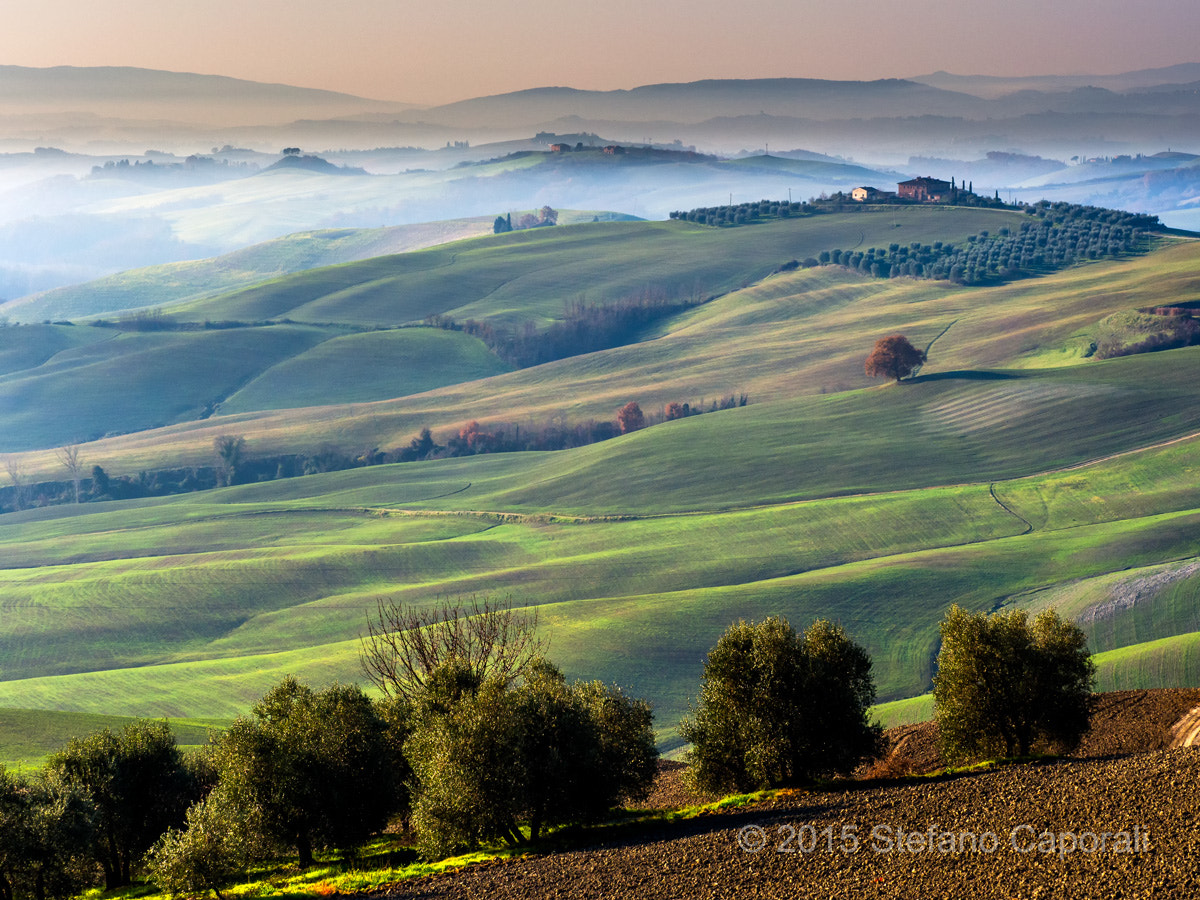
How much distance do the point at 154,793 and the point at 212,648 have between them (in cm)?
6485

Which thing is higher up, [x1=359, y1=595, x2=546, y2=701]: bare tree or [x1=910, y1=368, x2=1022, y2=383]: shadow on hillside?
[x1=910, y1=368, x2=1022, y2=383]: shadow on hillside

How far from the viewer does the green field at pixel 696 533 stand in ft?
298

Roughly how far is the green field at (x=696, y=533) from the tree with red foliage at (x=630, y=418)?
4272 millimetres

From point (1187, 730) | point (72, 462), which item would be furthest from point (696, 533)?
point (72, 462)

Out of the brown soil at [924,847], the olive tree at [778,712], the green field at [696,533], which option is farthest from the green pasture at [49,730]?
the brown soil at [924,847]

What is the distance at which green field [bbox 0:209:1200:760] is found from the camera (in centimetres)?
9088

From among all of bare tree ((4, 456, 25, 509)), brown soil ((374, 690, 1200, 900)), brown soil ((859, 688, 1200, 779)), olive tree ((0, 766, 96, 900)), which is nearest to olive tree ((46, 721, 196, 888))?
olive tree ((0, 766, 96, 900))

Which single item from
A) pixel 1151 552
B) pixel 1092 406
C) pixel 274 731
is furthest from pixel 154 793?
pixel 1092 406

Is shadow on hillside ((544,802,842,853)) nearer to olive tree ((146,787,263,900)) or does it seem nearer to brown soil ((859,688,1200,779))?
brown soil ((859,688,1200,779))

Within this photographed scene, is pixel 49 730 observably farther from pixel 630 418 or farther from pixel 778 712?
pixel 630 418

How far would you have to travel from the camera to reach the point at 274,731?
133ft

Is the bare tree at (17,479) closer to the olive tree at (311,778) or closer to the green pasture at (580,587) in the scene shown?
the green pasture at (580,587)

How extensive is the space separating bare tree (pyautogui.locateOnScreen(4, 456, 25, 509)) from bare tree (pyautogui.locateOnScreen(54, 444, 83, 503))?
6.51 metres

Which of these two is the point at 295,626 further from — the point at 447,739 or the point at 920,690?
the point at 447,739
